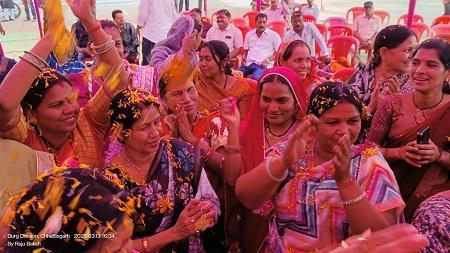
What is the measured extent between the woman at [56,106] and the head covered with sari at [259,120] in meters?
0.70

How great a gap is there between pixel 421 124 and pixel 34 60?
1.91 meters

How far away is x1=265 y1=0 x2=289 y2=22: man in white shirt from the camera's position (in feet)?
31.1

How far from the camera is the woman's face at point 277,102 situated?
234 centimetres

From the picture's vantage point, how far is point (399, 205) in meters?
1.75

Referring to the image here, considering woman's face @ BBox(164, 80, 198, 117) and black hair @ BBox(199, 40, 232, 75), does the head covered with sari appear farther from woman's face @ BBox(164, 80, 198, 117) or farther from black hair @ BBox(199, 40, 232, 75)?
black hair @ BBox(199, 40, 232, 75)

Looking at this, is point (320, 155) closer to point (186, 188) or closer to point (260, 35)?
point (186, 188)

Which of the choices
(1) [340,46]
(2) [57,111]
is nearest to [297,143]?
(2) [57,111]

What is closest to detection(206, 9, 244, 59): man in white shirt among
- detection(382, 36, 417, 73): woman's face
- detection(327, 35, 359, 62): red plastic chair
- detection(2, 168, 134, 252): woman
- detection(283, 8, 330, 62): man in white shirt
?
detection(283, 8, 330, 62): man in white shirt

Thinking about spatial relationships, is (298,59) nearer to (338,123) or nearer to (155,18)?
(338,123)

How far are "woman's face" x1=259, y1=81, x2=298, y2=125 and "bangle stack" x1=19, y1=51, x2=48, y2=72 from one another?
1084 millimetres

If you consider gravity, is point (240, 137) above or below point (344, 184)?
below

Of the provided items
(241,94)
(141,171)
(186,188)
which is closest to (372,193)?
(186,188)

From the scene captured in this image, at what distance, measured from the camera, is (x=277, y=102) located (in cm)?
235

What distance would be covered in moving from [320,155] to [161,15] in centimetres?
548
